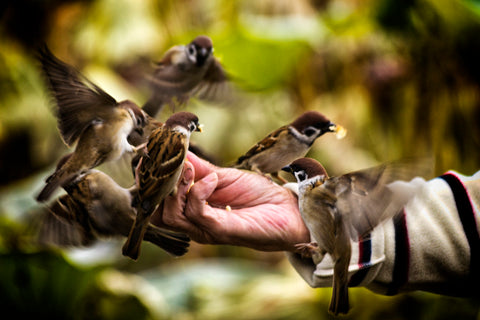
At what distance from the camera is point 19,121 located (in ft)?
11.6

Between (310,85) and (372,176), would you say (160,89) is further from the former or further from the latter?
(310,85)

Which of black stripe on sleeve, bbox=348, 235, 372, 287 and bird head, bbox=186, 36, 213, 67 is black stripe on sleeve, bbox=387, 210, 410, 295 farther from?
bird head, bbox=186, 36, 213, 67

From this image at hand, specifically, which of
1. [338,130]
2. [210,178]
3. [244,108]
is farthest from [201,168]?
[244,108]

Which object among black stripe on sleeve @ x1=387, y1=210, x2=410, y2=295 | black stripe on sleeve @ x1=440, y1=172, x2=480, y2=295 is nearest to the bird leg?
black stripe on sleeve @ x1=387, y1=210, x2=410, y2=295

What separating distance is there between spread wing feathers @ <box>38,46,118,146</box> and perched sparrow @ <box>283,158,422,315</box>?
302 millimetres

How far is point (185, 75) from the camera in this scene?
2.85ft

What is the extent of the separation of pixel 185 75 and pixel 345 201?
34 centimetres

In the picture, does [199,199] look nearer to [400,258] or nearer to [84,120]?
[84,120]

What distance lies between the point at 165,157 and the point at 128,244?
139mm

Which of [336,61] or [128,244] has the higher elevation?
[128,244]

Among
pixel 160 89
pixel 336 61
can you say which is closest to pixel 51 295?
pixel 160 89

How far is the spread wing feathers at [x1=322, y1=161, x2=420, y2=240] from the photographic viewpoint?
70 centimetres

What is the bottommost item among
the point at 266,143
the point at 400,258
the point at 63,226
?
the point at 400,258

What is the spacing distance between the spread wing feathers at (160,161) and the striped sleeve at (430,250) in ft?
1.29
